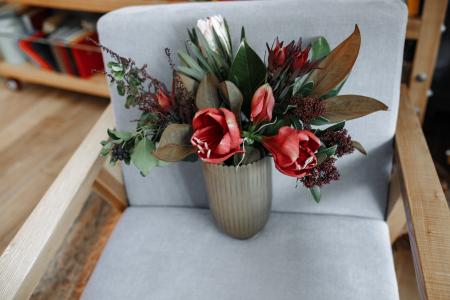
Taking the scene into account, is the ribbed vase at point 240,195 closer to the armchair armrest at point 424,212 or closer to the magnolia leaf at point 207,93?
the magnolia leaf at point 207,93

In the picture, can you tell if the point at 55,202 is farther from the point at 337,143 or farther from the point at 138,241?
the point at 337,143

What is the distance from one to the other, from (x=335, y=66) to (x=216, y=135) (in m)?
0.20

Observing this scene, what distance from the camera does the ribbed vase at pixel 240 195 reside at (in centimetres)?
67

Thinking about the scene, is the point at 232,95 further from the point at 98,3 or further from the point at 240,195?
the point at 98,3

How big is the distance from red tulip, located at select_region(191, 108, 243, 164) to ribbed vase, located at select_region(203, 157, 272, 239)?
0.40 feet

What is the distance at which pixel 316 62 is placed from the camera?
596 millimetres

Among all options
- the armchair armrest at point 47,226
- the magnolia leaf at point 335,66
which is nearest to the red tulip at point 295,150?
the magnolia leaf at point 335,66

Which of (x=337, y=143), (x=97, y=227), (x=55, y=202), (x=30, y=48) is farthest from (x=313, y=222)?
(x=30, y=48)

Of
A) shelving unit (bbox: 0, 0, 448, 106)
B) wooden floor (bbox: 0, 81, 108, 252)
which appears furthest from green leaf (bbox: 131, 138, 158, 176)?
wooden floor (bbox: 0, 81, 108, 252)

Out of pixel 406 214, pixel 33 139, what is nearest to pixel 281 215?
pixel 406 214

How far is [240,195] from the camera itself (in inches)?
27.3

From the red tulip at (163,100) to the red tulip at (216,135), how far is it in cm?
11

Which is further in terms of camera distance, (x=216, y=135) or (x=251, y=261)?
(x=251, y=261)

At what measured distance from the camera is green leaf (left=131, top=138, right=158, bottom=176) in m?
0.61
